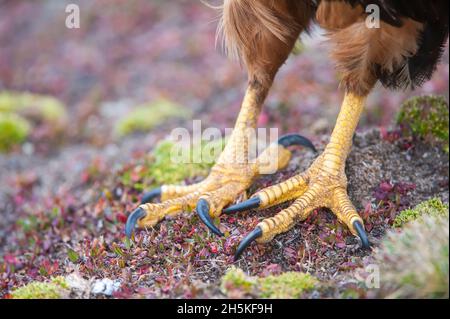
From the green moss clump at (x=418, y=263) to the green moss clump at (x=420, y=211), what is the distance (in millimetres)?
707

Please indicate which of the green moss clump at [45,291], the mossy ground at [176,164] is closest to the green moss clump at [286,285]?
the green moss clump at [45,291]

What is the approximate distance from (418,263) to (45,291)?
207 cm

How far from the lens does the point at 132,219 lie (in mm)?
4207

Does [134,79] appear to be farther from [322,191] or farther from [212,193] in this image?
[322,191]

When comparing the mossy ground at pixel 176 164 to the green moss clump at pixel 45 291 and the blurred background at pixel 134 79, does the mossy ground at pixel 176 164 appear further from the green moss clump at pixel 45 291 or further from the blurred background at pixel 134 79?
the green moss clump at pixel 45 291

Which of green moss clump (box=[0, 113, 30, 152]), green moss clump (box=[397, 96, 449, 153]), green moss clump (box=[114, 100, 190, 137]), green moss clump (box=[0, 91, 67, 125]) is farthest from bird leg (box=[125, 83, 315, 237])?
green moss clump (box=[0, 91, 67, 125])

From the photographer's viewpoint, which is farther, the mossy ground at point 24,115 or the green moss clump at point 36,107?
the green moss clump at point 36,107

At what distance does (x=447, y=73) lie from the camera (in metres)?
7.48

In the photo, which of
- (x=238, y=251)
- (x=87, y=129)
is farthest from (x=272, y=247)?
(x=87, y=129)

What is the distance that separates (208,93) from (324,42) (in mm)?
5076

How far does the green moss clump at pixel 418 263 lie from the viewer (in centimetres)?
285

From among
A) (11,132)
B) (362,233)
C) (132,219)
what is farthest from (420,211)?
(11,132)

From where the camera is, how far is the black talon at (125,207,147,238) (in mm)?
4164
